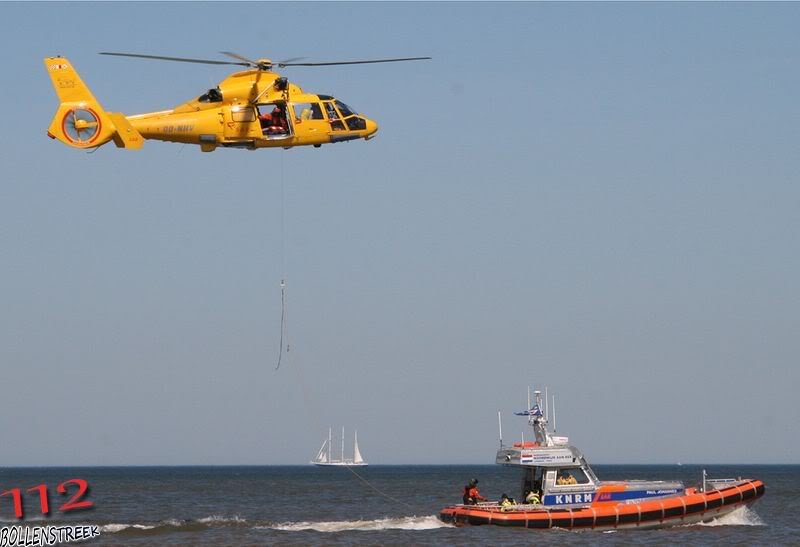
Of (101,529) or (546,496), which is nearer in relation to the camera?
(546,496)

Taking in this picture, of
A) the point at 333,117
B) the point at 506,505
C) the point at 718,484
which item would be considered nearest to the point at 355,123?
the point at 333,117

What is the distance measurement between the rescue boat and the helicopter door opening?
1010 cm

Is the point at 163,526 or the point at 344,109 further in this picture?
the point at 163,526

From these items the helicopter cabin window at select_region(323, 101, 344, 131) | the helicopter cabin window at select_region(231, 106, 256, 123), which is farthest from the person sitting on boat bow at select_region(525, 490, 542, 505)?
the helicopter cabin window at select_region(231, 106, 256, 123)

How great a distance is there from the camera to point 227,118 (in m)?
30.2

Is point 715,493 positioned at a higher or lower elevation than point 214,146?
lower

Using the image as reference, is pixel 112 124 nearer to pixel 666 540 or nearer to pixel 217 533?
pixel 217 533

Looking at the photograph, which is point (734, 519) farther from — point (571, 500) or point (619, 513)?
point (571, 500)

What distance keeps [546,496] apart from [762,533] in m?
6.92

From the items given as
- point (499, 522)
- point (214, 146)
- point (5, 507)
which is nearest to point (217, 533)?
point (499, 522)

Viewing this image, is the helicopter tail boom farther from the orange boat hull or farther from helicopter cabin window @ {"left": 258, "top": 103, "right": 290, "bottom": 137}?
the orange boat hull

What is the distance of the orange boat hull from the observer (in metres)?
33.6

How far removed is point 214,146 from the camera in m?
30.6

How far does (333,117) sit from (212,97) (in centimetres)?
340
